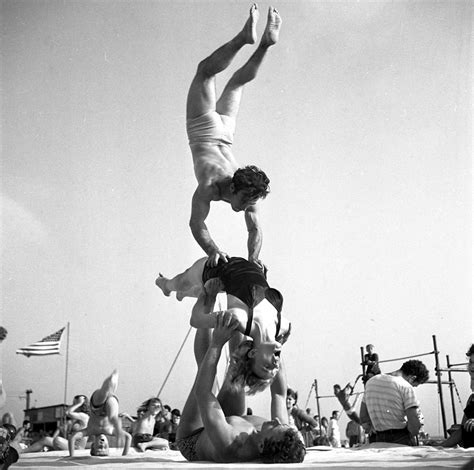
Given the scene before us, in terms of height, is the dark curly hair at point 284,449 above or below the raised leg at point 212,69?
below

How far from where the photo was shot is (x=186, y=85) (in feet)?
11.3

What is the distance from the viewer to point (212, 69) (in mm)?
2580

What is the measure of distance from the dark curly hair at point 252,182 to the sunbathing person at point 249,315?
309mm

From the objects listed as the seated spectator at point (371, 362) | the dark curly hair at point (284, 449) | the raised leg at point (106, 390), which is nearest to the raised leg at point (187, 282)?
the raised leg at point (106, 390)

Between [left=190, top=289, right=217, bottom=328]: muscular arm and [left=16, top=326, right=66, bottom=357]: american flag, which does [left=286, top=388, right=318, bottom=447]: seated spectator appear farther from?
[left=190, top=289, right=217, bottom=328]: muscular arm

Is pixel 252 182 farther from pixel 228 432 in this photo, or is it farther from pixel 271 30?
pixel 228 432

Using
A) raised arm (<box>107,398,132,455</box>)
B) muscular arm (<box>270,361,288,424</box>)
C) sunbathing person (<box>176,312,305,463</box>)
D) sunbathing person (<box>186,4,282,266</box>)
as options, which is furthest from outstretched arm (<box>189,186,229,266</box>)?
raised arm (<box>107,398,132,455</box>)

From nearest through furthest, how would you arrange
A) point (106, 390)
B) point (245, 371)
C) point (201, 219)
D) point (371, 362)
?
point (245, 371)
point (201, 219)
point (106, 390)
point (371, 362)

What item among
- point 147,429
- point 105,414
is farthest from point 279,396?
point 147,429

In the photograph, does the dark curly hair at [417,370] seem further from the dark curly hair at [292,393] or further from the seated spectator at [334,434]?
the seated spectator at [334,434]

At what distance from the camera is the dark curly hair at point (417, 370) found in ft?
8.25

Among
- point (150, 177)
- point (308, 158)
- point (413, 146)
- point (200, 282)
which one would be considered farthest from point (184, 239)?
point (413, 146)

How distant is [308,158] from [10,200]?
1681mm

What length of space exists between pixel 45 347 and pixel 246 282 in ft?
10.9
